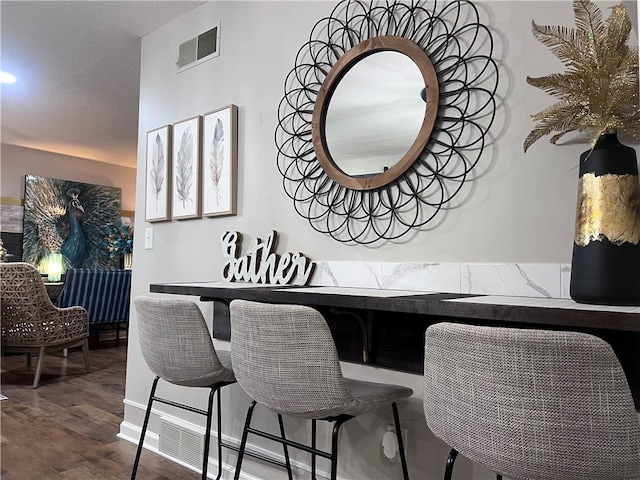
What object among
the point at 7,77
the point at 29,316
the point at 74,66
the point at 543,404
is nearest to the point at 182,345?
the point at 543,404

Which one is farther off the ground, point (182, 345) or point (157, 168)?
point (157, 168)

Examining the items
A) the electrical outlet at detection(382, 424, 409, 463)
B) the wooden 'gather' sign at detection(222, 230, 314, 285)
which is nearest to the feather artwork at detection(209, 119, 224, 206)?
the wooden 'gather' sign at detection(222, 230, 314, 285)

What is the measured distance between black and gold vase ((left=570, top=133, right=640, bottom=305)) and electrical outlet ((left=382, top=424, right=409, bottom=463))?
0.83 m

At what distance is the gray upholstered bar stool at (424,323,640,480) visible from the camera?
0.90 meters

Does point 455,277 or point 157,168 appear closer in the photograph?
point 455,277

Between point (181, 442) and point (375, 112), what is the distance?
187 centimetres

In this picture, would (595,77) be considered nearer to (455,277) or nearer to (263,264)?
(455,277)

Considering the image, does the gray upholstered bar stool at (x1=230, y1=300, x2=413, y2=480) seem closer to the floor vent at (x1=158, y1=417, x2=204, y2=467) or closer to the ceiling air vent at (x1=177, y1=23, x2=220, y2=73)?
the floor vent at (x1=158, y1=417, x2=204, y2=467)

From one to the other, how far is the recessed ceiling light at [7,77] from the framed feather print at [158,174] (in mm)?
1752

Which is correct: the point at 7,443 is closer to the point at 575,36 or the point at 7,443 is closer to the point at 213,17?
the point at 213,17

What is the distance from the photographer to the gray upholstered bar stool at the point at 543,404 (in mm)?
898

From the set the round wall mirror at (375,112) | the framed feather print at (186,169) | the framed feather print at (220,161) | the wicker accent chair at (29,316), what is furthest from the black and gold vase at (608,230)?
the wicker accent chair at (29,316)

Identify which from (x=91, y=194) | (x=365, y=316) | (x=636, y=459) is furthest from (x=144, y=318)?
(x=91, y=194)

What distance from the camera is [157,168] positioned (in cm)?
296
